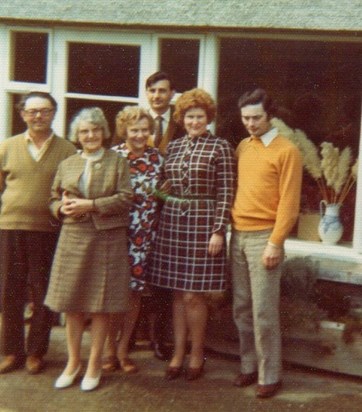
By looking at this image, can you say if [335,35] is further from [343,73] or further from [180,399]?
[180,399]

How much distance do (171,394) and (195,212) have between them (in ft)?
3.67

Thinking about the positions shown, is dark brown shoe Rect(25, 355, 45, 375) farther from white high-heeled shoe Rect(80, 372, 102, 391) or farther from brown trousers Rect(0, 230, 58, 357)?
white high-heeled shoe Rect(80, 372, 102, 391)

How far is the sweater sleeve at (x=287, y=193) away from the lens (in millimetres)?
→ 4652

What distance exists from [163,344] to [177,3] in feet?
8.01

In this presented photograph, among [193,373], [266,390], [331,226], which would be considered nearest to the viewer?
[266,390]

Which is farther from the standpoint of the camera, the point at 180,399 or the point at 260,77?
the point at 260,77

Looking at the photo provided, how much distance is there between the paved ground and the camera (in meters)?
4.81

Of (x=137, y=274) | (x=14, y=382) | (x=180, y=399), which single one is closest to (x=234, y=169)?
(x=137, y=274)

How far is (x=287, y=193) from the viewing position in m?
4.65

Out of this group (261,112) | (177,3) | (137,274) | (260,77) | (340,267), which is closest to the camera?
(261,112)

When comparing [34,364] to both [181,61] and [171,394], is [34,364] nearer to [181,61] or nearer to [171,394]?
[171,394]

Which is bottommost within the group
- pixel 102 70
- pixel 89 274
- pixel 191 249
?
pixel 89 274

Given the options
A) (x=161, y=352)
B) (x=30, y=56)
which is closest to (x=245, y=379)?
(x=161, y=352)

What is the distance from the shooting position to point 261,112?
15.6 feet
